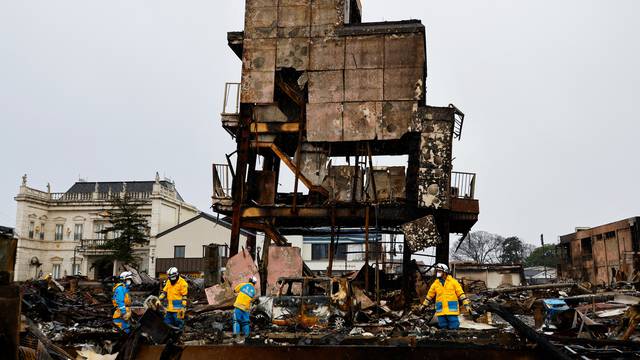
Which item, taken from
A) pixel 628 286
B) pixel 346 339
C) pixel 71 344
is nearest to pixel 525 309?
pixel 628 286

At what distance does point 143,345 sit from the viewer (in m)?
7.36

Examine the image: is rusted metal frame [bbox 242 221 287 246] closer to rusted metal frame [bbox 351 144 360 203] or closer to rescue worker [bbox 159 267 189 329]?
rusted metal frame [bbox 351 144 360 203]

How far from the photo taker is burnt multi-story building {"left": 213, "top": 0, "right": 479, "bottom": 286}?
20.5 meters

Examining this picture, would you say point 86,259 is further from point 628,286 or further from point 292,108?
point 628,286

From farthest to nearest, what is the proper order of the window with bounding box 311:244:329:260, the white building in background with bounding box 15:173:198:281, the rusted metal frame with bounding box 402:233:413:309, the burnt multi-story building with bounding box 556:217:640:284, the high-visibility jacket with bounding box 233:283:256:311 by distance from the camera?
the white building in background with bounding box 15:173:198:281
the window with bounding box 311:244:329:260
the burnt multi-story building with bounding box 556:217:640:284
the rusted metal frame with bounding box 402:233:413:309
the high-visibility jacket with bounding box 233:283:256:311

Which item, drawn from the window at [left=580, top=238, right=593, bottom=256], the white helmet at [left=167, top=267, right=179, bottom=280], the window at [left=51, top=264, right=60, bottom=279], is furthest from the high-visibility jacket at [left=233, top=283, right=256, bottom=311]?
the window at [left=51, top=264, right=60, bottom=279]

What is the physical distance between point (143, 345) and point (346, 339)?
2.55 metres

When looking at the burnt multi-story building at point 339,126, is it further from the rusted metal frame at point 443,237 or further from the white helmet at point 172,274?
the white helmet at point 172,274

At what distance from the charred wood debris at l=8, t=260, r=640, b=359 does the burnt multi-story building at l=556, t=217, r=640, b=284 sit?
8046 mm

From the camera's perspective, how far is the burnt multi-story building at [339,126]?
20547 millimetres

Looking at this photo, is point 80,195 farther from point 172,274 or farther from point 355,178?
point 172,274

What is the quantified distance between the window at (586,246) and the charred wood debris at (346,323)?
12828 mm

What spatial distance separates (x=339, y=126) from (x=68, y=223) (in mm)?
45556

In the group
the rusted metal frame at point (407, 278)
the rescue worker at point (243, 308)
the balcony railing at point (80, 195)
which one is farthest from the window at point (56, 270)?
the rescue worker at point (243, 308)
